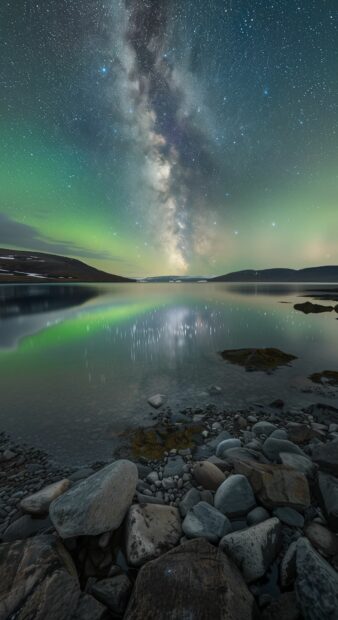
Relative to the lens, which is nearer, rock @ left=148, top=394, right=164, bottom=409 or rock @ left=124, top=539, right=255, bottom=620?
rock @ left=124, top=539, right=255, bottom=620

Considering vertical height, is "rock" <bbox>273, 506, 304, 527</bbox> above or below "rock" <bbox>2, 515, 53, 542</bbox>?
above

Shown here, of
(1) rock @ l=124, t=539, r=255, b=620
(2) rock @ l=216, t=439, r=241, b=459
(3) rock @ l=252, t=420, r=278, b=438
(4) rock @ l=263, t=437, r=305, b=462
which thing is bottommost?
(3) rock @ l=252, t=420, r=278, b=438

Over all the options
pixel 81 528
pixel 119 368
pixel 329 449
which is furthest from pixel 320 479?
pixel 119 368

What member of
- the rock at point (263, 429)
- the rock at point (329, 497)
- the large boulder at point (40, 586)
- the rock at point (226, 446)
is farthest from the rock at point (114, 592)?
the rock at point (263, 429)

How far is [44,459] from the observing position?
6.40 metres

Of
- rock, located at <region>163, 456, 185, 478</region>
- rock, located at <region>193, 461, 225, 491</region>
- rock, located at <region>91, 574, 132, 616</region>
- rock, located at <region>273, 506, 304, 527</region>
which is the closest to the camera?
rock, located at <region>91, 574, 132, 616</region>

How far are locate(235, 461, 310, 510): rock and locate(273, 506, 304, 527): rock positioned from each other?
0.07 metres

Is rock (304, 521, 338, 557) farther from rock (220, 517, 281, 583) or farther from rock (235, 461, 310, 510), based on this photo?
rock (220, 517, 281, 583)

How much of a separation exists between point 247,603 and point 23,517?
3.87m

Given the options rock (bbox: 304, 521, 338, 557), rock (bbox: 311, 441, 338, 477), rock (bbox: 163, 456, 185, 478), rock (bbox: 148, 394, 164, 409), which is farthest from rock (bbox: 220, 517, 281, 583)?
rock (bbox: 148, 394, 164, 409)

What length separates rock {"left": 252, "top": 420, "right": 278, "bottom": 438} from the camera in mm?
7463

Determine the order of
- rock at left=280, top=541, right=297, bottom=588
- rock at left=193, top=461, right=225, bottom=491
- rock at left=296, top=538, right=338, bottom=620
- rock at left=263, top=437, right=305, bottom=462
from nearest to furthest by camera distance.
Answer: rock at left=296, top=538, right=338, bottom=620, rock at left=280, top=541, right=297, bottom=588, rock at left=193, top=461, right=225, bottom=491, rock at left=263, top=437, right=305, bottom=462

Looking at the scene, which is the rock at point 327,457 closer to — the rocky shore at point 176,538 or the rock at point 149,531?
the rocky shore at point 176,538

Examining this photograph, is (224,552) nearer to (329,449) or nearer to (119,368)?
(329,449)
